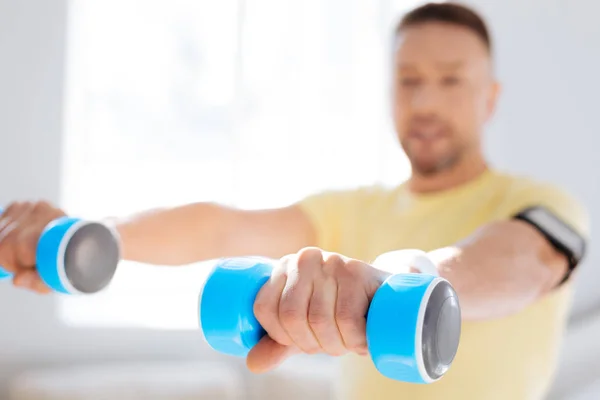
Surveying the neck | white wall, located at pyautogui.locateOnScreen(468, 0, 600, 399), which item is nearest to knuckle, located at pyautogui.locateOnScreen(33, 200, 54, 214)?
the neck

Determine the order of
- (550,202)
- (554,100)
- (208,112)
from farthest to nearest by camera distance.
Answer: (208,112), (554,100), (550,202)

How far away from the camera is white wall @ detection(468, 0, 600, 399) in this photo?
79.1 inches

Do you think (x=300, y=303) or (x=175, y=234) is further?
(x=175, y=234)

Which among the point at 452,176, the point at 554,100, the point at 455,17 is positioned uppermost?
the point at 455,17

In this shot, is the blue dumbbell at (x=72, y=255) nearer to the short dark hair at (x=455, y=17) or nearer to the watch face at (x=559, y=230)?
the watch face at (x=559, y=230)

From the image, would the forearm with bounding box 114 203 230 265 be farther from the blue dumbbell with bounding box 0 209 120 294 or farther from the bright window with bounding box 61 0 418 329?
the bright window with bounding box 61 0 418 329

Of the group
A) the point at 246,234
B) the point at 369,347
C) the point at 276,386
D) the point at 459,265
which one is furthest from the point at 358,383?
the point at 276,386

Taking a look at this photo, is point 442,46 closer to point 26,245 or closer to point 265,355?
point 26,245

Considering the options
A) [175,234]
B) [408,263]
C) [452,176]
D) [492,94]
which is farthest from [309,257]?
[492,94]

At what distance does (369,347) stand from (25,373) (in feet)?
5.76

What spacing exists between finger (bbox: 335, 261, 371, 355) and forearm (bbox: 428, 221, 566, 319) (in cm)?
23

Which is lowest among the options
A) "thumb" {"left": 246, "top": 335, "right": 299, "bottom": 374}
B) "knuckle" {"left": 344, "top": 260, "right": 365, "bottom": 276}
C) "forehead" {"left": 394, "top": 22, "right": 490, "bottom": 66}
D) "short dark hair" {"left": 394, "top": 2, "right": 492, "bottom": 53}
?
"thumb" {"left": 246, "top": 335, "right": 299, "bottom": 374}

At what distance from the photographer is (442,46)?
116cm

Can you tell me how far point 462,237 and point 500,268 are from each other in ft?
1.07
